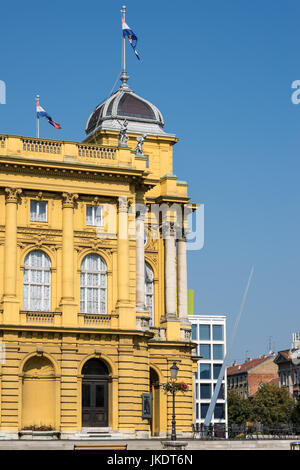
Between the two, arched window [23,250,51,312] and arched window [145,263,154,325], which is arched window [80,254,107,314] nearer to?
arched window [23,250,51,312]

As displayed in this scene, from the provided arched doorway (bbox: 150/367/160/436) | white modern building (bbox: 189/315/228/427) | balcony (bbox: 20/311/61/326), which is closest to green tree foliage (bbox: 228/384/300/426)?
white modern building (bbox: 189/315/228/427)

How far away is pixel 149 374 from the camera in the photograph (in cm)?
6825

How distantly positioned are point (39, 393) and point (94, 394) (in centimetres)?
331

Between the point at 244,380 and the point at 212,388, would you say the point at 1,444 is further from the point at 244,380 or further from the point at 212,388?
the point at 244,380

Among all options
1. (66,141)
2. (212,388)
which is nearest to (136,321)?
→ (66,141)

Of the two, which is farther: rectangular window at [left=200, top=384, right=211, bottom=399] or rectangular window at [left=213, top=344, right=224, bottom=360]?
→ rectangular window at [left=213, top=344, right=224, bottom=360]

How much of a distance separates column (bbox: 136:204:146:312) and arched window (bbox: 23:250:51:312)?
6004mm

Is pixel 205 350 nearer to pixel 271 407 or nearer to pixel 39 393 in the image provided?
pixel 271 407

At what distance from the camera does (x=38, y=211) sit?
63.7m

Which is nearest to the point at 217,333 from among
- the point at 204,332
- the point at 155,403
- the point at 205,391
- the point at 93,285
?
the point at 204,332

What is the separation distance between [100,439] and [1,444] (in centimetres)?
785

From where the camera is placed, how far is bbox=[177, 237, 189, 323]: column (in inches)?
2825

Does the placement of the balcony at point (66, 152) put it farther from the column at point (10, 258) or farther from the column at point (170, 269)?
the column at point (170, 269)
